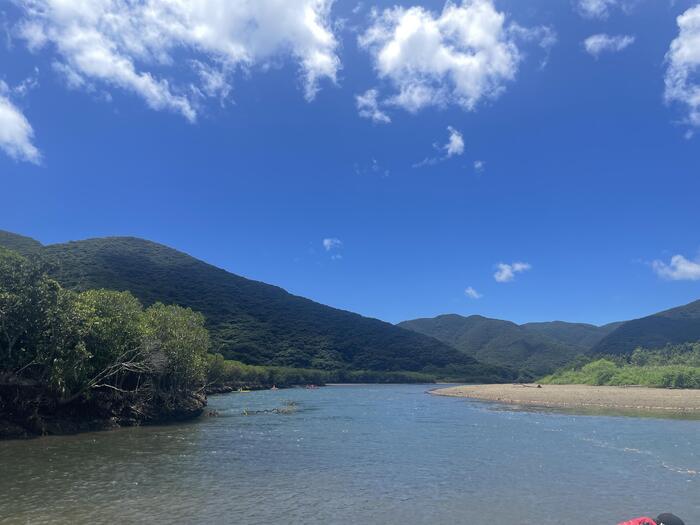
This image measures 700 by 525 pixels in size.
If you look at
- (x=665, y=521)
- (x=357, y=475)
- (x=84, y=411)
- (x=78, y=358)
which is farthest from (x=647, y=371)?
(x=665, y=521)

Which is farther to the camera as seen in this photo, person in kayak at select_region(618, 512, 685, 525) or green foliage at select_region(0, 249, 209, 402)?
green foliage at select_region(0, 249, 209, 402)

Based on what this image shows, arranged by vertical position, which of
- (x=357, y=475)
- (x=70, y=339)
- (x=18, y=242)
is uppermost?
(x=18, y=242)

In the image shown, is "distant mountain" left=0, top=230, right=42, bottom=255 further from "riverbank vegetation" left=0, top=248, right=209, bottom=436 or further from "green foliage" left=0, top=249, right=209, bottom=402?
"green foliage" left=0, top=249, right=209, bottom=402

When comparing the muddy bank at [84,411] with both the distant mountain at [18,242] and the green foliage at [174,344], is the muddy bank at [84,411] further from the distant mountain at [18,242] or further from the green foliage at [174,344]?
the distant mountain at [18,242]

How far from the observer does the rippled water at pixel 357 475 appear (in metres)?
19.5

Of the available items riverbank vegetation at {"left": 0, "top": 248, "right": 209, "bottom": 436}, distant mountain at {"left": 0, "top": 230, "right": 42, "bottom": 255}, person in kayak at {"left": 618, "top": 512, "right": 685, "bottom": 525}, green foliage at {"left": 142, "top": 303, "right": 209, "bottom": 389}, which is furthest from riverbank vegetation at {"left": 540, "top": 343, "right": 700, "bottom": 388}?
distant mountain at {"left": 0, "top": 230, "right": 42, "bottom": 255}

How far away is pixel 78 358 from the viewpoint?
41719 millimetres

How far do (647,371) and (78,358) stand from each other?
115 metres

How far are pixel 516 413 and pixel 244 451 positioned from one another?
41120mm

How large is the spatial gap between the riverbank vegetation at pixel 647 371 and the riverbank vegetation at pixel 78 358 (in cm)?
9365

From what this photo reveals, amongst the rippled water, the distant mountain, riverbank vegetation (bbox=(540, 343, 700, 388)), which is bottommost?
the rippled water

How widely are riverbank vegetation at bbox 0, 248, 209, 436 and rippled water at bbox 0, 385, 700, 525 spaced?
4928 mm

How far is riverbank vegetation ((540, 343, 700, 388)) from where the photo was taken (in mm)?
97312

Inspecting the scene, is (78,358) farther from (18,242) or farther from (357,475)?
(18,242)
